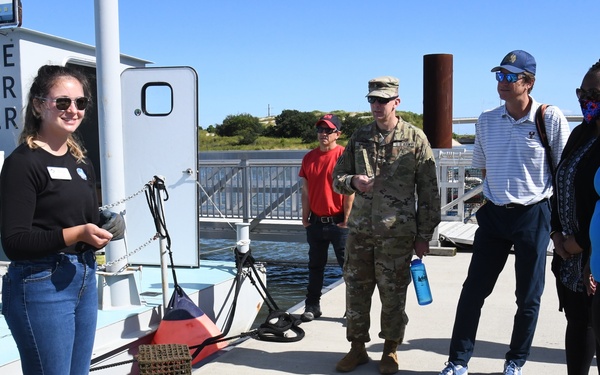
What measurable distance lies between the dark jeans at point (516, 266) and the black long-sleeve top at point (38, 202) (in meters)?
2.33

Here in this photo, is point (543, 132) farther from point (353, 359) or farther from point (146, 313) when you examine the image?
point (146, 313)

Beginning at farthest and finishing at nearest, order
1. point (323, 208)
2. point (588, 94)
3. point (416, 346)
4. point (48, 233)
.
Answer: point (323, 208) → point (416, 346) → point (588, 94) → point (48, 233)

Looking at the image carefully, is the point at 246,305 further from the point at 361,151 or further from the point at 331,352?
the point at 361,151

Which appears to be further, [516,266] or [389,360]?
[389,360]

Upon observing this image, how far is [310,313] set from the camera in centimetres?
546

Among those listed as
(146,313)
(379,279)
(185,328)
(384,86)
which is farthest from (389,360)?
(146,313)

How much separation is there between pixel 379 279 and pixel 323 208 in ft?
5.47

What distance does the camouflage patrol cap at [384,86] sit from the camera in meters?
3.94

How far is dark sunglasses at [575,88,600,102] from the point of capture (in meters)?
2.89

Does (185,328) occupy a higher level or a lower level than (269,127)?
lower

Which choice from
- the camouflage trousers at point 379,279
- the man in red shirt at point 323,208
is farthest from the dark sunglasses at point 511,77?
the man in red shirt at point 323,208

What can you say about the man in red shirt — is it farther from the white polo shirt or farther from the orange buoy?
the white polo shirt

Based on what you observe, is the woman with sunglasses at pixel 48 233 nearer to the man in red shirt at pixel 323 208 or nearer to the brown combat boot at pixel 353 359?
the brown combat boot at pixel 353 359

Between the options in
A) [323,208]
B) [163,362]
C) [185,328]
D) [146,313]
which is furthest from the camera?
[323,208]
